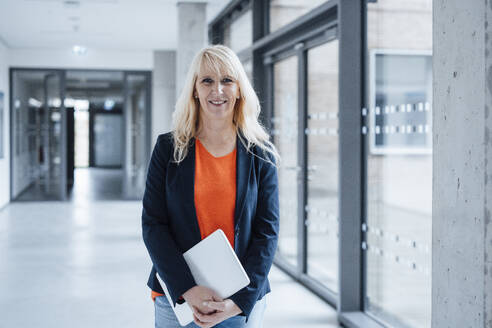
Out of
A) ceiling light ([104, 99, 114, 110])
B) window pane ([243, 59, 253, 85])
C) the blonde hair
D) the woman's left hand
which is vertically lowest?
the woman's left hand

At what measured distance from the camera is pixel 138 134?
1323 cm

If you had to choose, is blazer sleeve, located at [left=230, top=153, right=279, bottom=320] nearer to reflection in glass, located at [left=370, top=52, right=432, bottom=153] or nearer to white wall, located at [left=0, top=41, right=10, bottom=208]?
reflection in glass, located at [left=370, top=52, right=432, bottom=153]

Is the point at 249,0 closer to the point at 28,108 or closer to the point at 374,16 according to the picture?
the point at 374,16

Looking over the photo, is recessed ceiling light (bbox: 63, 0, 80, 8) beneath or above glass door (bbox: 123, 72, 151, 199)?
above

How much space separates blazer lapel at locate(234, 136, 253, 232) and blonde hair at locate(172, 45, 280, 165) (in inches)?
1.0

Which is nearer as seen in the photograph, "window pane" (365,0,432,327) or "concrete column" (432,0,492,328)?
"concrete column" (432,0,492,328)

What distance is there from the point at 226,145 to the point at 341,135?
245 cm

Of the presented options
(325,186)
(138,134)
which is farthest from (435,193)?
(138,134)

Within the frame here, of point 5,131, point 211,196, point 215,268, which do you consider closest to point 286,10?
point 211,196

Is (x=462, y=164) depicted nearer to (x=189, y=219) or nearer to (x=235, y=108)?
(x=235, y=108)

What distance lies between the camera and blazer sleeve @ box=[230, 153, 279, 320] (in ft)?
5.98

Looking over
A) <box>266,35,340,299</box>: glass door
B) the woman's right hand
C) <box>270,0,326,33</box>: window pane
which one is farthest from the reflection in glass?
the woman's right hand

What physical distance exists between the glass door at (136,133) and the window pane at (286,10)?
22.8 feet

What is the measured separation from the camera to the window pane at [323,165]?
5.09 metres
